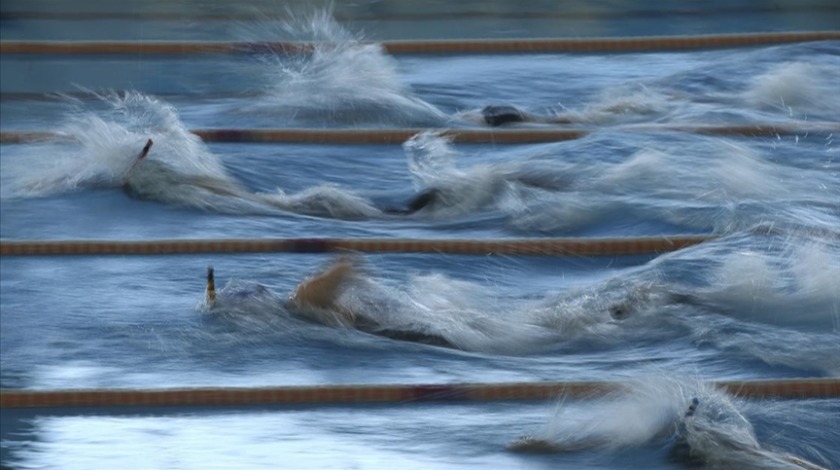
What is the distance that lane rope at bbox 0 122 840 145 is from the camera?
3557mm

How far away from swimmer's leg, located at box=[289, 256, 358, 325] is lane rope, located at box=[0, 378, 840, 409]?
258mm

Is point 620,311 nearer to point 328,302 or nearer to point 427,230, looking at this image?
point 328,302

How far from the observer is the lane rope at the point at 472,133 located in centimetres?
356

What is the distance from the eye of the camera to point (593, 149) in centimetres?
343

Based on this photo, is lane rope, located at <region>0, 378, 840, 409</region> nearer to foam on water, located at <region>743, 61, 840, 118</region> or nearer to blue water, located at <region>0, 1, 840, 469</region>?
blue water, located at <region>0, 1, 840, 469</region>

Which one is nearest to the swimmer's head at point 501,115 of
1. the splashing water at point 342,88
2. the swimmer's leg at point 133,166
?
the splashing water at point 342,88

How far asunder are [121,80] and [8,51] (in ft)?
1.31

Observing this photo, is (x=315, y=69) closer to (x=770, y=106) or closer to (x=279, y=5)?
(x=279, y=5)

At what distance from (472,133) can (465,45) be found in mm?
820

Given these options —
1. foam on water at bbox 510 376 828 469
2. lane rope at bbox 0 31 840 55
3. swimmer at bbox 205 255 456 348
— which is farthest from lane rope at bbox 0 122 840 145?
foam on water at bbox 510 376 828 469

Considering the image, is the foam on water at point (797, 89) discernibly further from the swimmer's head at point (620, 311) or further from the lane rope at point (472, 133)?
the swimmer's head at point (620, 311)

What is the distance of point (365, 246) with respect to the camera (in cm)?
286

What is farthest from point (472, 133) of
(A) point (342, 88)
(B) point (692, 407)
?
(B) point (692, 407)

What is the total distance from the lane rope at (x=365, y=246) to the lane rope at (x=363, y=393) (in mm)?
712
